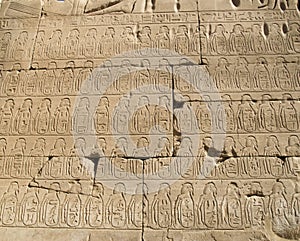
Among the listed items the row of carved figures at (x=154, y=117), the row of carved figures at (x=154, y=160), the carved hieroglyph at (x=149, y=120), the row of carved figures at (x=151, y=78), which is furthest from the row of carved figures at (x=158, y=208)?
the row of carved figures at (x=151, y=78)

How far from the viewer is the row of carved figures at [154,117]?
13.3 ft

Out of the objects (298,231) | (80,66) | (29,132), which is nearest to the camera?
(298,231)

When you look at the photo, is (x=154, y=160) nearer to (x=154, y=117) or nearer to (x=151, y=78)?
(x=154, y=117)

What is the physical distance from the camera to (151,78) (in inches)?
170

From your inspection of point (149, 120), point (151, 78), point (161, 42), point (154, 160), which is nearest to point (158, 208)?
point (154, 160)

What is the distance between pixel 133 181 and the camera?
3.84 metres

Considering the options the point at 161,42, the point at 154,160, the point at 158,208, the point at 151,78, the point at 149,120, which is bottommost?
the point at 158,208

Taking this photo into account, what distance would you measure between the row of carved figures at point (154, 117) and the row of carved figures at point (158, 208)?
62 cm

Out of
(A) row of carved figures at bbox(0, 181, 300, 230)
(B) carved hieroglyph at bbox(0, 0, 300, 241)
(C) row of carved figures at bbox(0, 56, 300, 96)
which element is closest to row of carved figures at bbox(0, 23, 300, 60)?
(B) carved hieroglyph at bbox(0, 0, 300, 241)

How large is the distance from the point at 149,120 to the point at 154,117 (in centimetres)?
6

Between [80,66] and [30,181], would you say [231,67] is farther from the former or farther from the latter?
[30,181]

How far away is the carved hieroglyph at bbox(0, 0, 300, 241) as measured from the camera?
369 centimetres

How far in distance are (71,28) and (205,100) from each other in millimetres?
1918


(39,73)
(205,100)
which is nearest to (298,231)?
(205,100)
